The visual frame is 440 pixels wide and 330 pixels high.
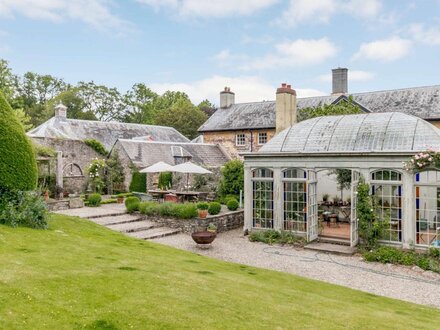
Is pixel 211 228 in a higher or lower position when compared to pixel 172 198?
lower

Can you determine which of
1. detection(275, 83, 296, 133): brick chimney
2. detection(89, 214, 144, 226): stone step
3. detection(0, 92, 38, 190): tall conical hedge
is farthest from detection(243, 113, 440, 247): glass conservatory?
detection(0, 92, 38, 190): tall conical hedge

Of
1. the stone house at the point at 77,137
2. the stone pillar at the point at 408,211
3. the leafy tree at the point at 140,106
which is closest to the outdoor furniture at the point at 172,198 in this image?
the stone house at the point at 77,137

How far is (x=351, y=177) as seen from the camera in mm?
14953

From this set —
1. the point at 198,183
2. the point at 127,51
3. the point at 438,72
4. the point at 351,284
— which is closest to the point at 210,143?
the point at 198,183

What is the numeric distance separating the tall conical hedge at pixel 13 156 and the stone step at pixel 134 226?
452 cm

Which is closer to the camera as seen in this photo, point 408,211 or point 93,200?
point 408,211

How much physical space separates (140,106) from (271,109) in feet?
101

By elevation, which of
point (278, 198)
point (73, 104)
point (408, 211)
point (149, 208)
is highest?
point (73, 104)

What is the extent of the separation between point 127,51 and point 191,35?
166 inches

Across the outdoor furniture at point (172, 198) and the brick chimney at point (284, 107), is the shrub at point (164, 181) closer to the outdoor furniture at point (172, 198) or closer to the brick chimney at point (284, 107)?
the outdoor furniture at point (172, 198)

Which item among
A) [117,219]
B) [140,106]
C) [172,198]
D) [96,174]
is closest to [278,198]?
[117,219]

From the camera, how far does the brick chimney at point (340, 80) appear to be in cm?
3086

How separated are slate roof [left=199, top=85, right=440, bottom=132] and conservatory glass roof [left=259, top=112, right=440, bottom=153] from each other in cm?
1137

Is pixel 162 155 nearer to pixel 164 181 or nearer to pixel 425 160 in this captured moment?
pixel 164 181
